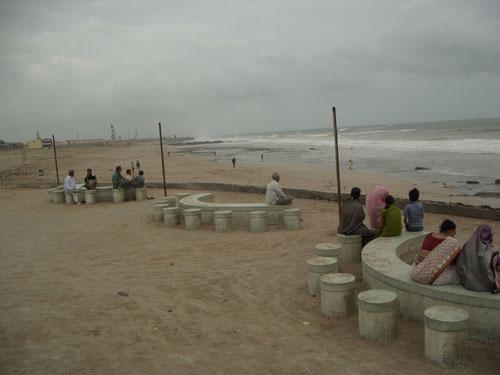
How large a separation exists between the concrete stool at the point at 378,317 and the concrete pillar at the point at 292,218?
5.44 metres

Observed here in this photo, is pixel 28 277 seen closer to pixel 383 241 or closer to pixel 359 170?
pixel 383 241

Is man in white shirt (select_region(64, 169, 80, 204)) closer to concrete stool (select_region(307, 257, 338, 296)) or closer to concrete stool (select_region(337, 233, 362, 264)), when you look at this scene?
concrete stool (select_region(337, 233, 362, 264))

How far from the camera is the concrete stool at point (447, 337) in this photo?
13.9 ft

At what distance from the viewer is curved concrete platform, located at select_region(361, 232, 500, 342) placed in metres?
4.61

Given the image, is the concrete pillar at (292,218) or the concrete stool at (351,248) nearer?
the concrete stool at (351,248)

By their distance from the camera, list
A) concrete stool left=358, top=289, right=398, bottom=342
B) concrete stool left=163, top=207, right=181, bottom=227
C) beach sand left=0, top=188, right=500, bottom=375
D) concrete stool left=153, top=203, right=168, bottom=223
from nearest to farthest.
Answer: beach sand left=0, top=188, right=500, bottom=375 → concrete stool left=358, top=289, right=398, bottom=342 → concrete stool left=163, top=207, right=181, bottom=227 → concrete stool left=153, top=203, right=168, bottom=223

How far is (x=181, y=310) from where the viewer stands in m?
5.94

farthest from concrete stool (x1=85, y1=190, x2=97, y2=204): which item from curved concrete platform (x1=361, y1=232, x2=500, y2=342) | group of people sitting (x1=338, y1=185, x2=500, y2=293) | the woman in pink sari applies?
group of people sitting (x1=338, y1=185, x2=500, y2=293)

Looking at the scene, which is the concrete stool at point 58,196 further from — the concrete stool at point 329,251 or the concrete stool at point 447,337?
the concrete stool at point 447,337

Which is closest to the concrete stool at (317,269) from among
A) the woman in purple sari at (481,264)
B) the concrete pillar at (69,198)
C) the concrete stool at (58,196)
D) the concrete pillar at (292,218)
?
the woman in purple sari at (481,264)

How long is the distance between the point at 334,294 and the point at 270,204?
562 cm

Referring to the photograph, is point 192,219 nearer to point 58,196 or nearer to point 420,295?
point 420,295

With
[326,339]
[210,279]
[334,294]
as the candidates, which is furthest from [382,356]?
[210,279]

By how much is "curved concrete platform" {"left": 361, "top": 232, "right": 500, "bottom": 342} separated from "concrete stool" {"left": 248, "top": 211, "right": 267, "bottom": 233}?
3.83m
